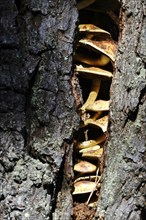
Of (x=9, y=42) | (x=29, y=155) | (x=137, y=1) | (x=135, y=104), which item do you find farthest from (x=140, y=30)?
(x=29, y=155)

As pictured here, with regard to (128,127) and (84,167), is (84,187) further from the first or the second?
(128,127)

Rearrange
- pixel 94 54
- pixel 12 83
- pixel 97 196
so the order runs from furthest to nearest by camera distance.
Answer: pixel 94 54, pixel 97 196, pixel 12 83

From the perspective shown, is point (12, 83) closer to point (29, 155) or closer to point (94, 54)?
point (29, 155)

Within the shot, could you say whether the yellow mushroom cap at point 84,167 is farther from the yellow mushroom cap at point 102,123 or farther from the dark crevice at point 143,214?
the dark crevice at point 143,214

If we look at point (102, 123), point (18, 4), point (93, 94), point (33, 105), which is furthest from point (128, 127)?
point (18, 4)

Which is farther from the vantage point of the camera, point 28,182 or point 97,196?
point 97,196

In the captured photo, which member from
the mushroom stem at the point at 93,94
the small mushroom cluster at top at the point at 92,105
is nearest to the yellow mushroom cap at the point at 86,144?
the small mushroom cluster at top at the point at 92,105
